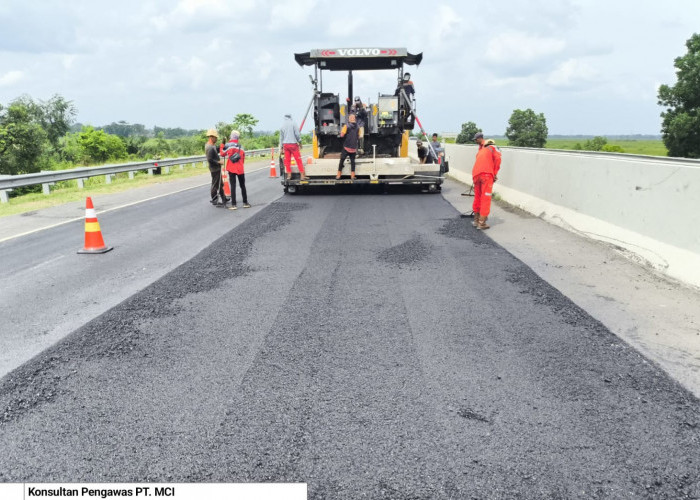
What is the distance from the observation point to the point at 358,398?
10.4ft

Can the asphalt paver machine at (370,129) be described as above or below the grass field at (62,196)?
above

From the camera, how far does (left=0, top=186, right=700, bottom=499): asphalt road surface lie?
2.49 meters

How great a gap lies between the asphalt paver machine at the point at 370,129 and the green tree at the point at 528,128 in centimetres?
10913

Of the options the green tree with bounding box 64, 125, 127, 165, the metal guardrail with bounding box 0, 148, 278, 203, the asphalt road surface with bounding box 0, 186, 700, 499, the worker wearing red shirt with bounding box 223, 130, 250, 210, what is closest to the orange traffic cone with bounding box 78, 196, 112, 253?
the asphalt road surface with bounding box 0, 186, 700, 499

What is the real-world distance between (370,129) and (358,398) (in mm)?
12525

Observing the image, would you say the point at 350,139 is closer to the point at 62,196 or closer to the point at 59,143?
the point at 62,196

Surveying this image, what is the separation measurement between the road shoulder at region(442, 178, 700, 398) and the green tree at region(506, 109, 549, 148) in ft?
380

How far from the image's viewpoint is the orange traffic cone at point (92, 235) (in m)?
7.51

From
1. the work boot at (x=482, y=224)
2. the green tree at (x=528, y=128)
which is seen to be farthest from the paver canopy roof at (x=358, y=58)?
the green tree at (x=528, y=128)

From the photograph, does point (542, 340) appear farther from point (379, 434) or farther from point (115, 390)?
point (115, 390)

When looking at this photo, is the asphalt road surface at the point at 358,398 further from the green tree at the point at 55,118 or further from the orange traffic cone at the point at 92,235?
the green tree at the point at 55,118

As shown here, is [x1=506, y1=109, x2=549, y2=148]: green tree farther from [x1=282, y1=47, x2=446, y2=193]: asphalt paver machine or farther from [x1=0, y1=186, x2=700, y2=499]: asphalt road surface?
[x1=0, y1=186, x2=700, y2=499]: asphalt road surface

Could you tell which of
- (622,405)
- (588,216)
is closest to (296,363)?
(622,405)

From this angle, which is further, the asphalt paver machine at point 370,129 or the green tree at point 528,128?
the green tree at point 528,128
